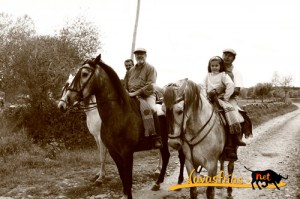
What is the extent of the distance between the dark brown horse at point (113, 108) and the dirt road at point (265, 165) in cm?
125

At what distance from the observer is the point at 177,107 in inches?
179

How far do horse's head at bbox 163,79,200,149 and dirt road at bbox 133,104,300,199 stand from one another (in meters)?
2.33

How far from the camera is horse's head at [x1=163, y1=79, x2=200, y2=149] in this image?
457 cm

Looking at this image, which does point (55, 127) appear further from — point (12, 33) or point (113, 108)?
point (12, 33)

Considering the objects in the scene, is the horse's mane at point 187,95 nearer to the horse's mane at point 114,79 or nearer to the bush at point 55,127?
the horse's mane at point 114,79

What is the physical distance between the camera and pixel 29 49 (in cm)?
1499

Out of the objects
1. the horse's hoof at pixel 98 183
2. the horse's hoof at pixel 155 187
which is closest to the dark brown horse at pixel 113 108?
the horse's hoof at pixel 155 187

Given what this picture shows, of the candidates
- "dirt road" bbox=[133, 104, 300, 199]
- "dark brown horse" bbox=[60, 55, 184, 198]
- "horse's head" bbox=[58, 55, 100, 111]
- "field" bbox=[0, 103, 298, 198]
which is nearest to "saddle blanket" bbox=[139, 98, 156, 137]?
"dark brown horse" bbox=[60, 55, 184, 198]

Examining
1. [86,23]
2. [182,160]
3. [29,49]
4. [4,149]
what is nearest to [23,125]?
[4,149]

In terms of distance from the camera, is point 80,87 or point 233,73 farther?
→ point 233,73

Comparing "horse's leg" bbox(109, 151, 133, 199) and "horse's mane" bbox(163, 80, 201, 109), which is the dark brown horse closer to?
"horse's leg" bbox(109, 151, 133, 199)

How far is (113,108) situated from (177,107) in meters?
1.49

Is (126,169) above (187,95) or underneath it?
underneath

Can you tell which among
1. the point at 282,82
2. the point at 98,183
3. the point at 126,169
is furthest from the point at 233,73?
the point at 282,82
